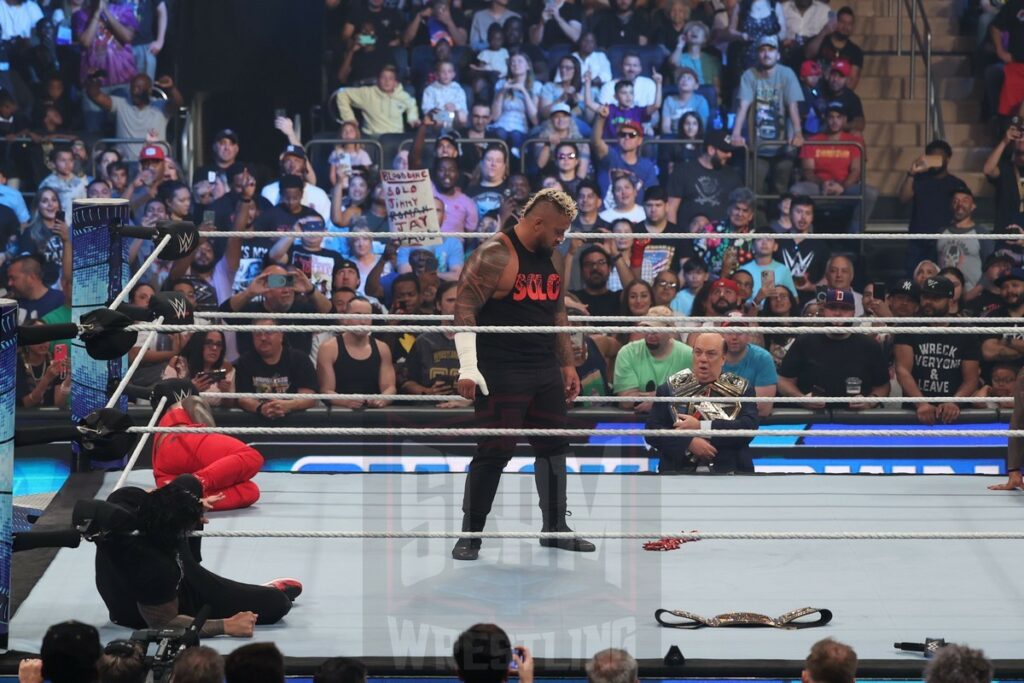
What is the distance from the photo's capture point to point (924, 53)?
33.4 feet

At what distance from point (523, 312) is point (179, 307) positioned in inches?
42.9

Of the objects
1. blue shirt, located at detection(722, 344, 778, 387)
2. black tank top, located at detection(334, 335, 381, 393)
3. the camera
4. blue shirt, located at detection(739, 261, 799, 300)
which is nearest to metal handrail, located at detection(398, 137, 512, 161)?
blue shirt, located at detection(739, 261, 799, 300)

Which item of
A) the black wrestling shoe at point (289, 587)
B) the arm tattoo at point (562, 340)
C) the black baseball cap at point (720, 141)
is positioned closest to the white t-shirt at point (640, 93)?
the black baseball cap at point (720, 141)

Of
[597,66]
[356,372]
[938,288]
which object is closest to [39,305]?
[356,372]

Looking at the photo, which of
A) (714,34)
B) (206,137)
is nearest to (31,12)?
(206,137)

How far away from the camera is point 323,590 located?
391 cm

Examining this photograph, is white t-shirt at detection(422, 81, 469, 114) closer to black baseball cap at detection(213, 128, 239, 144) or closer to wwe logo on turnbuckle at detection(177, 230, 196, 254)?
black baseball cap at detection(213, 128, 239, 144)

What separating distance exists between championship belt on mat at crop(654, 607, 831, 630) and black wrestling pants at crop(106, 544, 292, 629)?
1.00 metres

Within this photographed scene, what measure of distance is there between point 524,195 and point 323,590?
4698mm

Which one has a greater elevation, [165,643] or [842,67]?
[842,67]

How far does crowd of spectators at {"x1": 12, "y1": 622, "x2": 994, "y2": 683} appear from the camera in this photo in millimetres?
2695

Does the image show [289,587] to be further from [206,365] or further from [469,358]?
[206,365]

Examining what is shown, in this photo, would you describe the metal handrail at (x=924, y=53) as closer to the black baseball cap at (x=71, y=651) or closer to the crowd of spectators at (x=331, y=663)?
the crowd of spectators at (x=331, y=663)

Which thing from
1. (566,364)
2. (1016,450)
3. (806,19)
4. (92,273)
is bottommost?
(1016,450)
